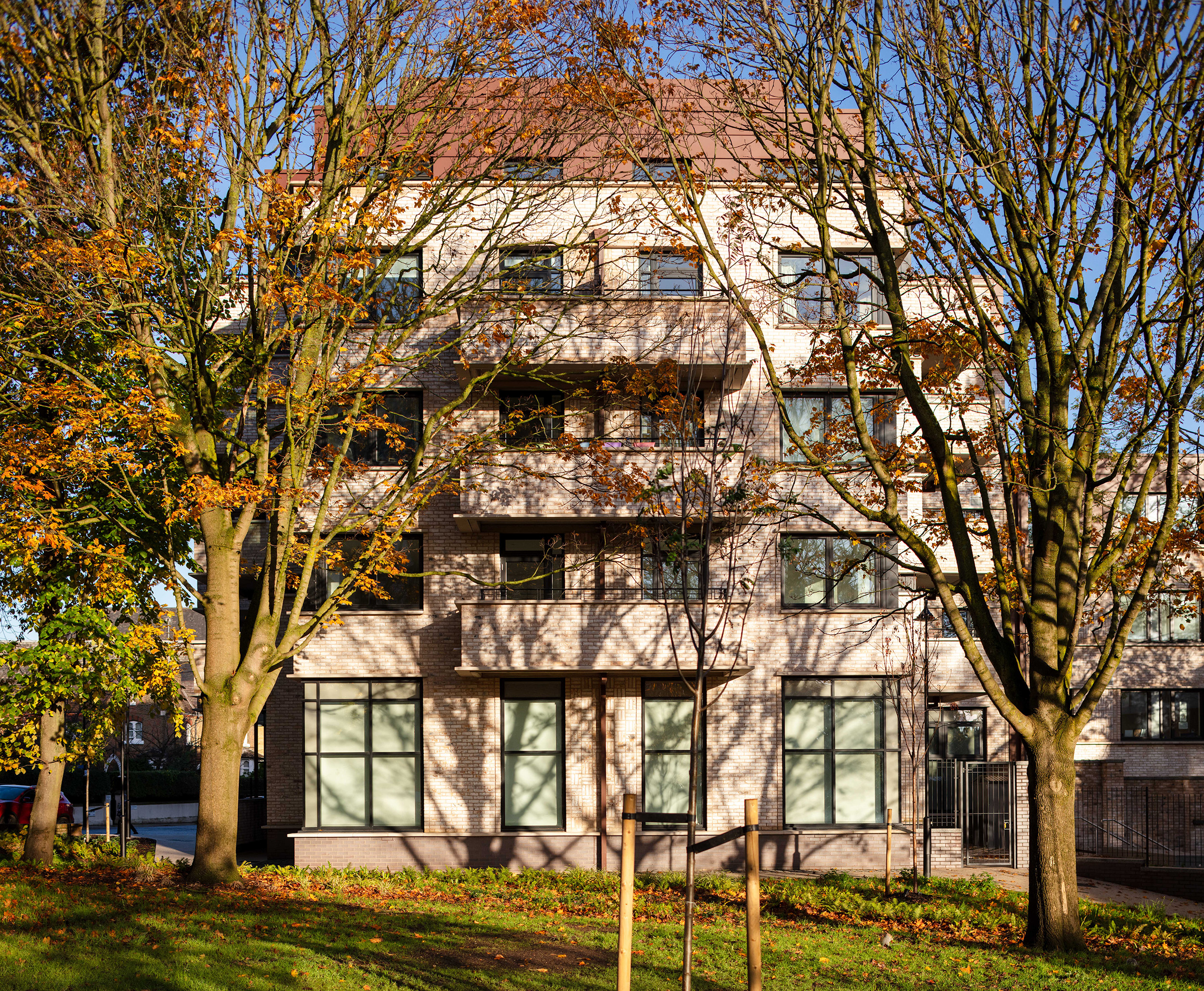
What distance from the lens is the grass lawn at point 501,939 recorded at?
9602 mm

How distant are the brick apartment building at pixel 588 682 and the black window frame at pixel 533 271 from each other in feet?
1.15

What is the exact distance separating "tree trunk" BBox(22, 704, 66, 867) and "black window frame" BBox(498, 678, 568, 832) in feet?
26.5

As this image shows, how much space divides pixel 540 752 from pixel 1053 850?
11694 mm

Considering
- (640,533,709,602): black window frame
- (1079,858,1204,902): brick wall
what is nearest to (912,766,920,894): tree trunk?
(1079,858,1204,902): brick wall

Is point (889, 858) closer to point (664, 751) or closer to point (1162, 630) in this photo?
point (664, 751)

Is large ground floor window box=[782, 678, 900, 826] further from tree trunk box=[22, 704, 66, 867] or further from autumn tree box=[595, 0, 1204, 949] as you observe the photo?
tree trunk box=[22, 704, 66, 867]

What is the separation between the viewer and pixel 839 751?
73.6 ft

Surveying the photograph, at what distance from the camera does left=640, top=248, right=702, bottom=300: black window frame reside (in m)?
22.2

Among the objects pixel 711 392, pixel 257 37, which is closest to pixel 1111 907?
pixel 711 392

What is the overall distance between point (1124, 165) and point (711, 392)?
11526mm

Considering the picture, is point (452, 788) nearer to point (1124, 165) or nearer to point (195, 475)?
point (195, 475)

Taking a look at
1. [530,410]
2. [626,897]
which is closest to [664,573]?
[530,410]

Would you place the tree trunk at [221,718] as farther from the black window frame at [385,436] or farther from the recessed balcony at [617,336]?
the recessed balcony at [617,336]

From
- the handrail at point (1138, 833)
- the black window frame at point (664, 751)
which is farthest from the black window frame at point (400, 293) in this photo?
the handrail at point (1138, 833)
